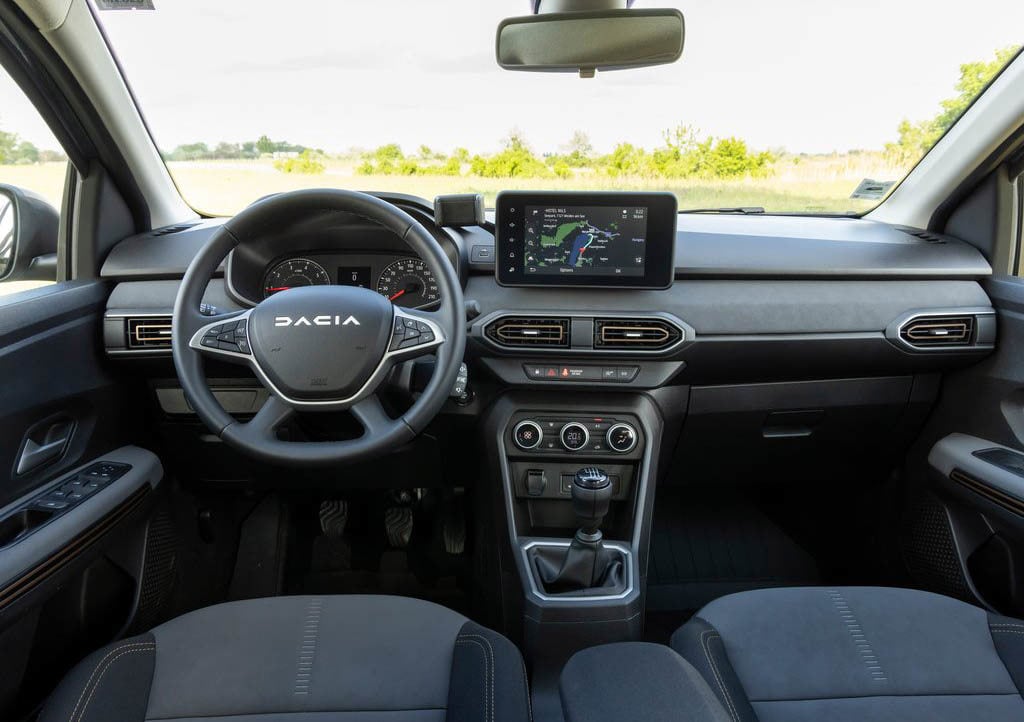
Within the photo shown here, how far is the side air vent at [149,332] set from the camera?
84.3 inches

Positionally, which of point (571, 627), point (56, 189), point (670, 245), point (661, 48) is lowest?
point (571, 627)

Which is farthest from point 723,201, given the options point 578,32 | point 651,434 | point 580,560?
A: point 580,560

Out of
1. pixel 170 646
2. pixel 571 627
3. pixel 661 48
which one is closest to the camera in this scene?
pixel 170 646

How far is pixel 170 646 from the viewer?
1528 millimetres

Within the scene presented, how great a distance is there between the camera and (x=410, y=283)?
2188 mm

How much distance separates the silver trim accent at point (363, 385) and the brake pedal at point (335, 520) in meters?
1.36

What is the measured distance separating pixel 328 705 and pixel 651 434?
1261mm

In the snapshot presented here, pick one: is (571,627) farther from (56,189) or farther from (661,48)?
(56,189)

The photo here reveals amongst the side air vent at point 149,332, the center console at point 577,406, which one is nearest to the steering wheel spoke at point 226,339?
the side air vent at point 149,332

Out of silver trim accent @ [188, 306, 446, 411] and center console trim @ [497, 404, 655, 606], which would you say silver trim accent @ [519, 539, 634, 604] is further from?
silver trim accent @ [188, 306, 446, 411]

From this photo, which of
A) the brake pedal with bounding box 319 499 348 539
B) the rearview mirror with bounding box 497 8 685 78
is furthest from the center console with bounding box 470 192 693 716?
the brake pedal with bounding box 319 499 348 539

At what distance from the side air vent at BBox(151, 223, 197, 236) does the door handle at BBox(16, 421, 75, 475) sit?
0.71 meters

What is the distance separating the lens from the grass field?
2152 millimetres

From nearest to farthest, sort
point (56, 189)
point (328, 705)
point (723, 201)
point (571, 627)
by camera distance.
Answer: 1. point (328, 705)
2. point (571, 627)
3. point (56, 189)
4. point (723, 201)
